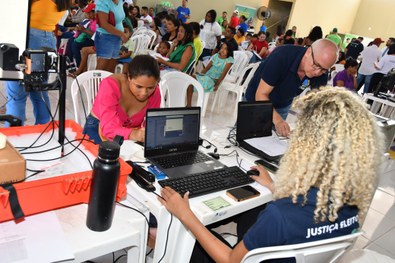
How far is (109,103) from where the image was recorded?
1653mm

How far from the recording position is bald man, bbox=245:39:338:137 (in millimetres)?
1989

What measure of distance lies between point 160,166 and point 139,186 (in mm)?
185

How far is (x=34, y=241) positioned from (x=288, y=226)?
0.68 meters

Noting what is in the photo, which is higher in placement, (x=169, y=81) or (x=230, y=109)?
(x=169, y=81)

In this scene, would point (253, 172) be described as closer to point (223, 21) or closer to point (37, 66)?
point (37, 66)

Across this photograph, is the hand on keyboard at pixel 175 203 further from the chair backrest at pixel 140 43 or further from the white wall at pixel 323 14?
the white wall at pixel 323 14

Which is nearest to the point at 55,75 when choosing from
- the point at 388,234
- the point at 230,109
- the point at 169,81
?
the point at 169,81

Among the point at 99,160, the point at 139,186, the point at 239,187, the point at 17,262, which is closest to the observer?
the point at 17,262

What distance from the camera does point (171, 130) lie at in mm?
1500

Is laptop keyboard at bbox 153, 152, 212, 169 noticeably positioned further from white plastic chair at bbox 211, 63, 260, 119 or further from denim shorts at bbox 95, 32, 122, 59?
white plastic chair at bbox 211, 63, 260, 119

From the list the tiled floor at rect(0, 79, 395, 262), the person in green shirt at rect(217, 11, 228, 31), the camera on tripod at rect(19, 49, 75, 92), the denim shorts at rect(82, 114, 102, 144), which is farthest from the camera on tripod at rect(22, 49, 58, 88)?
the person in green shirt at rect(217, 11, 228, 31)

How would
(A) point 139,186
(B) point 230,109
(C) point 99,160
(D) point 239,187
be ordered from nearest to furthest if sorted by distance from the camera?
(C) point 99,160 < (A) point 139,186 < (D) point 239,187 < (B) point 230,109

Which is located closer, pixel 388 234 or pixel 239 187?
pixel 239 187

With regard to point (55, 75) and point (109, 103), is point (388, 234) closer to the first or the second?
point (109, 103)
